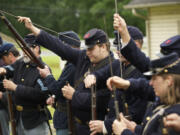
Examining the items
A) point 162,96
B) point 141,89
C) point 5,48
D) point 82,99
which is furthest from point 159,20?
point 162,96

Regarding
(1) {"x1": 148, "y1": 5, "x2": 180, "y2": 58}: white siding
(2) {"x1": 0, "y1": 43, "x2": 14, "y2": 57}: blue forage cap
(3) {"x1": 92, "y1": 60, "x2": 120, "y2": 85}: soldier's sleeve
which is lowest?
(1) {"x1": 148, "y1": 5, "x2": 180, "y2": 58}: white siding

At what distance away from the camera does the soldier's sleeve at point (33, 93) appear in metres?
5.67

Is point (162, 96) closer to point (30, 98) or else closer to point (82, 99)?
point (82, 99)

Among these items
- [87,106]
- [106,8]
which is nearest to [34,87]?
[87,106]

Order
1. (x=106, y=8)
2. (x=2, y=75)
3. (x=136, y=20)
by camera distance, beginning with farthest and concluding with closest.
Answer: (x=106, y=8)
(x=136, y=20)
(x=2, y=75)

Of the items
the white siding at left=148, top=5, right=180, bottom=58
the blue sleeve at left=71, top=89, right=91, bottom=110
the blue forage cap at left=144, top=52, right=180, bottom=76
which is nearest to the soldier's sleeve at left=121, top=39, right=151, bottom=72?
the blue forage cap at left=144, top=52, right=180, bottom=76

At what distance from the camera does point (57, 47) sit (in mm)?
5012

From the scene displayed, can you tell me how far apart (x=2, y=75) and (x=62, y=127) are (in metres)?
1.34

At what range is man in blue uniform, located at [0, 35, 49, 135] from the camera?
5.73m

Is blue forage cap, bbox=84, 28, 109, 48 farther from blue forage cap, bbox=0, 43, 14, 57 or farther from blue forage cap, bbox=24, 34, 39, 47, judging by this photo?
blue forage cap, bbox=0, 43, 14, 57

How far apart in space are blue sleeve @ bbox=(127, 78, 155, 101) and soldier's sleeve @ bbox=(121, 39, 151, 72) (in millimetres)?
183

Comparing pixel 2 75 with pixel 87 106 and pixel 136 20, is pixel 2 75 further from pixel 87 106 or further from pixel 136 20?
pixel 136 20

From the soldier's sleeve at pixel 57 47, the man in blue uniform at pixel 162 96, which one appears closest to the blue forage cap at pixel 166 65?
the man in blue uniform at pixel 162 96

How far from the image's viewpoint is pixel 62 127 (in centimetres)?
575
